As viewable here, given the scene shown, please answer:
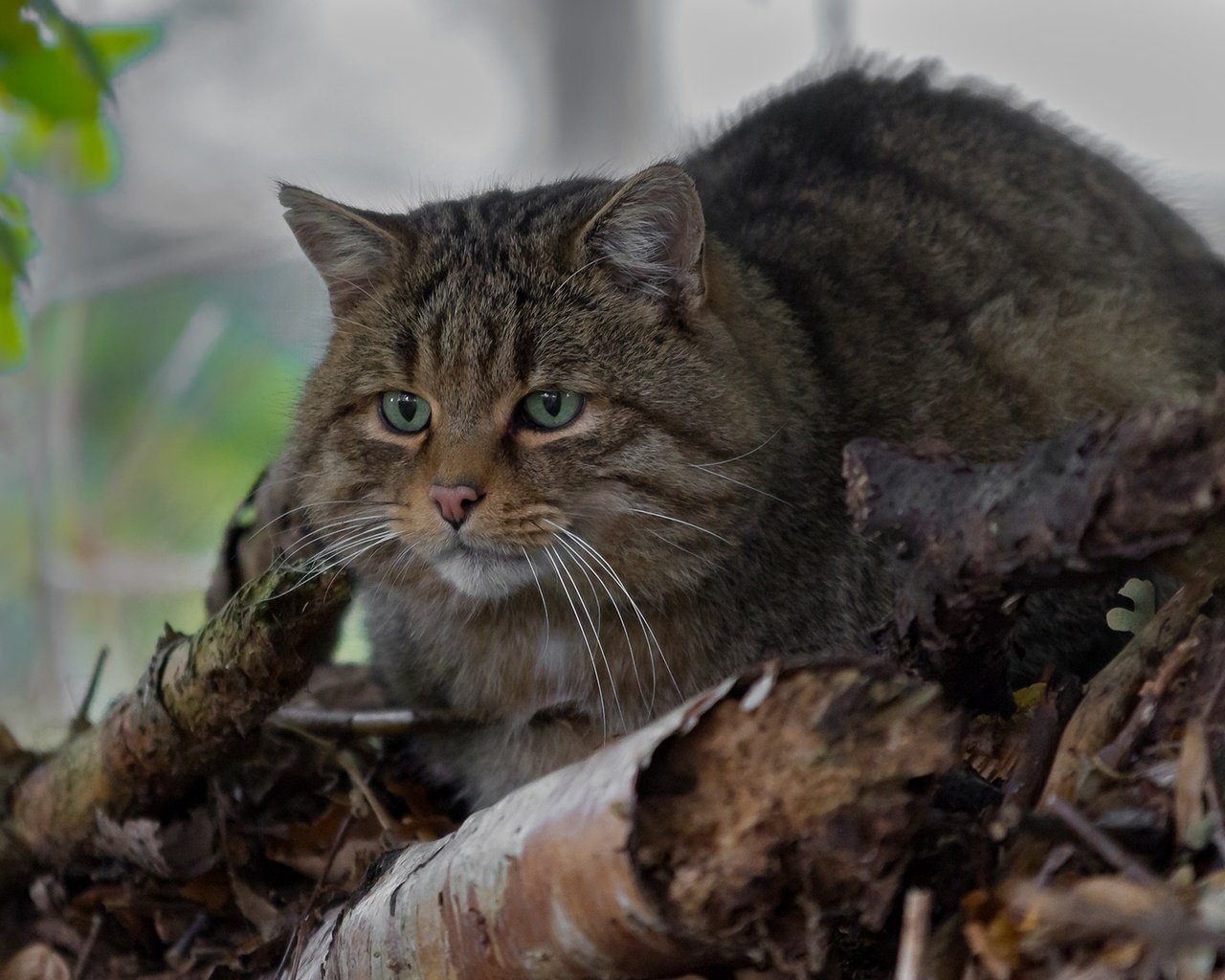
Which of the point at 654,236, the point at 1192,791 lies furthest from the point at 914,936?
the point at 654,236

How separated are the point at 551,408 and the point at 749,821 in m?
1.02

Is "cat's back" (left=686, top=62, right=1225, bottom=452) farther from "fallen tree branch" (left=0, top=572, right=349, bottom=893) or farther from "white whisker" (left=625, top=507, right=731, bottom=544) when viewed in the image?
"fallen tree branch" (left=0, top=572, right=349, bottom=893)

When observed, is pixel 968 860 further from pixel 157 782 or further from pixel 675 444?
pixel 157 782

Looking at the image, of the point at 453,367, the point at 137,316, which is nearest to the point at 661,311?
the point at 453,367

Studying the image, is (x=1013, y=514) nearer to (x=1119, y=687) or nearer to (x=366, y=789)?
(x=1119, y=687)

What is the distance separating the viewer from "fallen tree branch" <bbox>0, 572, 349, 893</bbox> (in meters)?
1.97

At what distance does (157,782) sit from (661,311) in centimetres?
127

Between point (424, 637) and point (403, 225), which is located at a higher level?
point (403, 225)

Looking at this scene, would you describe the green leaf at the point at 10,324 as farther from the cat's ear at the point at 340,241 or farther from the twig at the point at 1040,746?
the twig at the point at 1040,746

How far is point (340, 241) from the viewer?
2.29 metres

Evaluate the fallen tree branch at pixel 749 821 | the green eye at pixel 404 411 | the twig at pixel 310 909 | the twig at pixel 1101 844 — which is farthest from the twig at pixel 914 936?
the green eye at pixel 404 411

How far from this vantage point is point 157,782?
89.6 inches

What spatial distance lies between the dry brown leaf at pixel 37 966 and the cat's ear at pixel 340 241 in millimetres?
1342

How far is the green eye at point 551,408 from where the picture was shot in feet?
6.75
